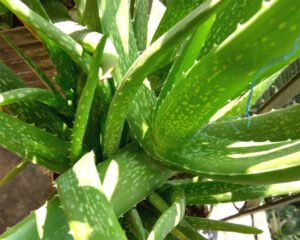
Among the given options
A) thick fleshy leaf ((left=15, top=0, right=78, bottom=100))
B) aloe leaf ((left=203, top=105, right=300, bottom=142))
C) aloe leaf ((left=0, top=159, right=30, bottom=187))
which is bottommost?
aloe leaf ((left=203, top=105, right=300, bottom=142))

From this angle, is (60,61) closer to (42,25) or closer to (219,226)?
(42,25)

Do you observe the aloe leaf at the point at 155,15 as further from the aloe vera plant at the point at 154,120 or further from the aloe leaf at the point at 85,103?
the aloe leaf at the point at 85,103

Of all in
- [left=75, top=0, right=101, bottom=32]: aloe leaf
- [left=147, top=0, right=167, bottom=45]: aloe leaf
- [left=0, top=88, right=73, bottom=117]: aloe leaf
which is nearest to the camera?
[left=0, top=88, right=73, bottom=117]: aloe leaf

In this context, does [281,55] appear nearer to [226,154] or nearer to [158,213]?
[226,154]

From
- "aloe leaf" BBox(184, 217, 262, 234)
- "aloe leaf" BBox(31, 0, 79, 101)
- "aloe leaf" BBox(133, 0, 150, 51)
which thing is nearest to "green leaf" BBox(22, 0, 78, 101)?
"aloe leaf" BBox(31, 0, 79, 101)

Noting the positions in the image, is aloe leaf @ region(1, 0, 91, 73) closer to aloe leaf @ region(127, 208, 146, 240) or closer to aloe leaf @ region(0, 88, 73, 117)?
aloe leaf @ region(0, 88, 73, 117)
